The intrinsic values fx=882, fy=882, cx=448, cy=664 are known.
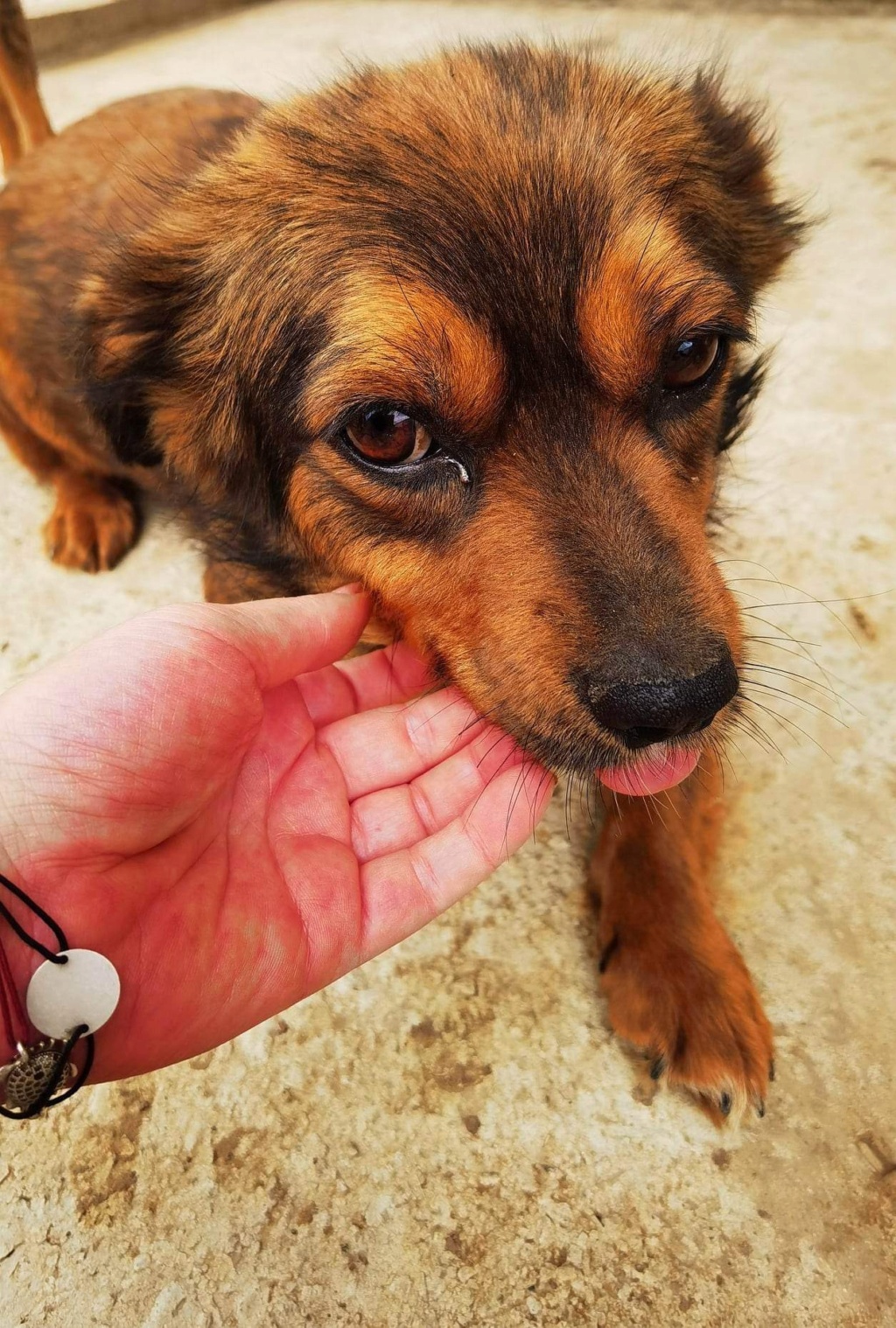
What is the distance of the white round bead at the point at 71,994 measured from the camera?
1426 millimetres

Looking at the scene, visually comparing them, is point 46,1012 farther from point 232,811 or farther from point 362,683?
point 362,683

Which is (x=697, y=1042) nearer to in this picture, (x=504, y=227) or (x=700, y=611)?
(x=700, y=611)

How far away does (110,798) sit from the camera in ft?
5.12

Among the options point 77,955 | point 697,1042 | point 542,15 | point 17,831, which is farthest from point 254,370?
point 542,15

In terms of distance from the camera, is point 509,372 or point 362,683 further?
point 362,683

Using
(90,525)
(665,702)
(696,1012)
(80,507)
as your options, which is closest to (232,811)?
(665,702)

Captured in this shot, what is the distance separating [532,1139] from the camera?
1896 mm

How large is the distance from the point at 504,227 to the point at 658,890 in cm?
149

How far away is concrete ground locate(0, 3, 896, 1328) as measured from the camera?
1706 millimetres

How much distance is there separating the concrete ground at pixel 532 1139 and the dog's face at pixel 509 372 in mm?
722

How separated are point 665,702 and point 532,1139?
42.4 inches

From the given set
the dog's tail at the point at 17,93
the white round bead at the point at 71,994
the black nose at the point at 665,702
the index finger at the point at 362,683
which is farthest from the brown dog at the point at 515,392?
the dog's tail at the point at 17,93

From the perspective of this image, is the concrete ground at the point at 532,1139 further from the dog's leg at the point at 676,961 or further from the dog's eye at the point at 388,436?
the dog's eye at the point at 388,436

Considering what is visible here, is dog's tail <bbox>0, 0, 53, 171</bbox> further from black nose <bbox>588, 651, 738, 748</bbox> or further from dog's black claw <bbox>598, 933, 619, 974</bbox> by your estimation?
dog's black claw <bbox>598, 933, 619, 974</bbox>
